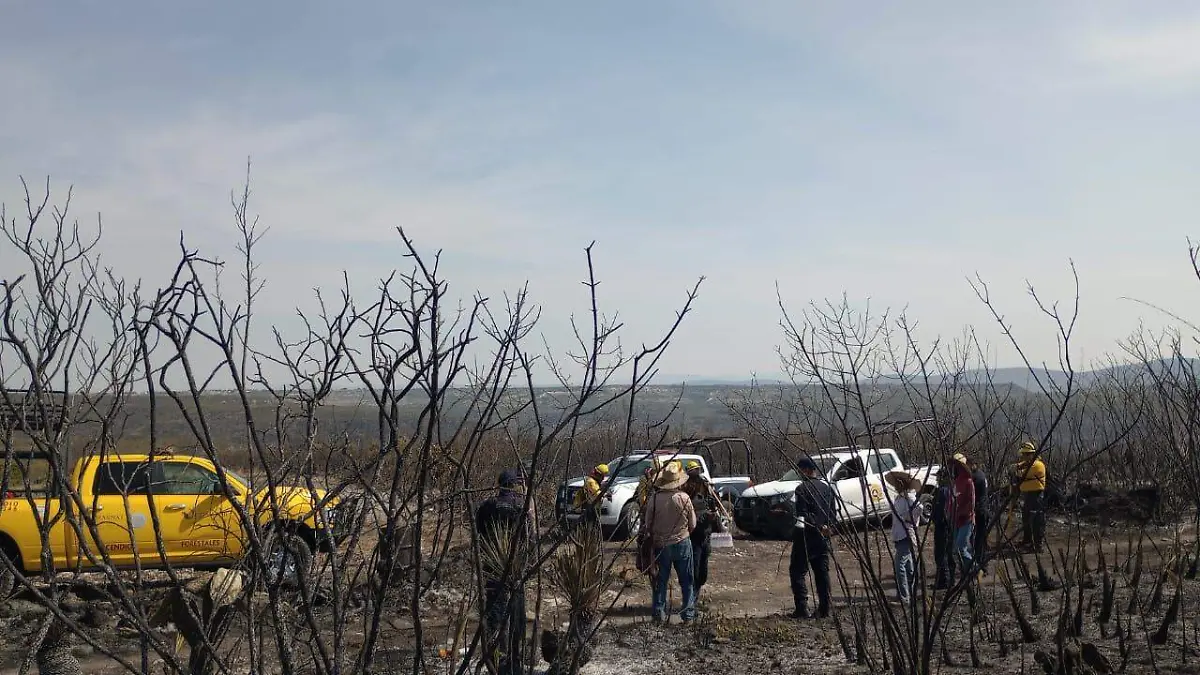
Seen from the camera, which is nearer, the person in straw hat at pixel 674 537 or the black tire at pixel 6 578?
the black tire at pixel 6 578

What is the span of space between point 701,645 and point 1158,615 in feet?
11.8

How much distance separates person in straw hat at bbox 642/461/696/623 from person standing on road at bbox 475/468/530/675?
6.25 feet

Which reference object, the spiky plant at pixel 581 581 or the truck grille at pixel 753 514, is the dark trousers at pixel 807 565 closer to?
the spiky plant at pixel 581 581

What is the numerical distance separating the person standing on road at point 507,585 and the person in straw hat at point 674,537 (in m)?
1.90

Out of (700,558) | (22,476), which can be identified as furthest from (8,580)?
(700,558)

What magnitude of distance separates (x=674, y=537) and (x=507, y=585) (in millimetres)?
6176

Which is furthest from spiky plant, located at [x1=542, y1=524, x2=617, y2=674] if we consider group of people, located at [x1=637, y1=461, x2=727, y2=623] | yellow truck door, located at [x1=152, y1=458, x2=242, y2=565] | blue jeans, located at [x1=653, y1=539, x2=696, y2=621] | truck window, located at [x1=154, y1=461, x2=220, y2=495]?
truck window, located at [x1=154, y1=461, x2=220, y2=495]

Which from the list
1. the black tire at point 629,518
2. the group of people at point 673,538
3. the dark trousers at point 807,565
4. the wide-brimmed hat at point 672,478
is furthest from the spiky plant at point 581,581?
the dark trousers at point 807,565

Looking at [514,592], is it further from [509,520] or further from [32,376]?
[509,520]

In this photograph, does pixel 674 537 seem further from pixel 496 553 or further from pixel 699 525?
pixel 496 553

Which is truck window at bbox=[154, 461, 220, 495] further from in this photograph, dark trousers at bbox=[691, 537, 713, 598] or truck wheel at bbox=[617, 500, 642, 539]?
truck wheel at bbox=[617, 500, 642, 539]

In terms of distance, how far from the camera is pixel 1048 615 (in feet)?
27.2

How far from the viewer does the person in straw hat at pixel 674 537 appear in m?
8.95

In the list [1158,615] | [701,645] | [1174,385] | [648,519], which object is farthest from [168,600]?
[1158,615]
